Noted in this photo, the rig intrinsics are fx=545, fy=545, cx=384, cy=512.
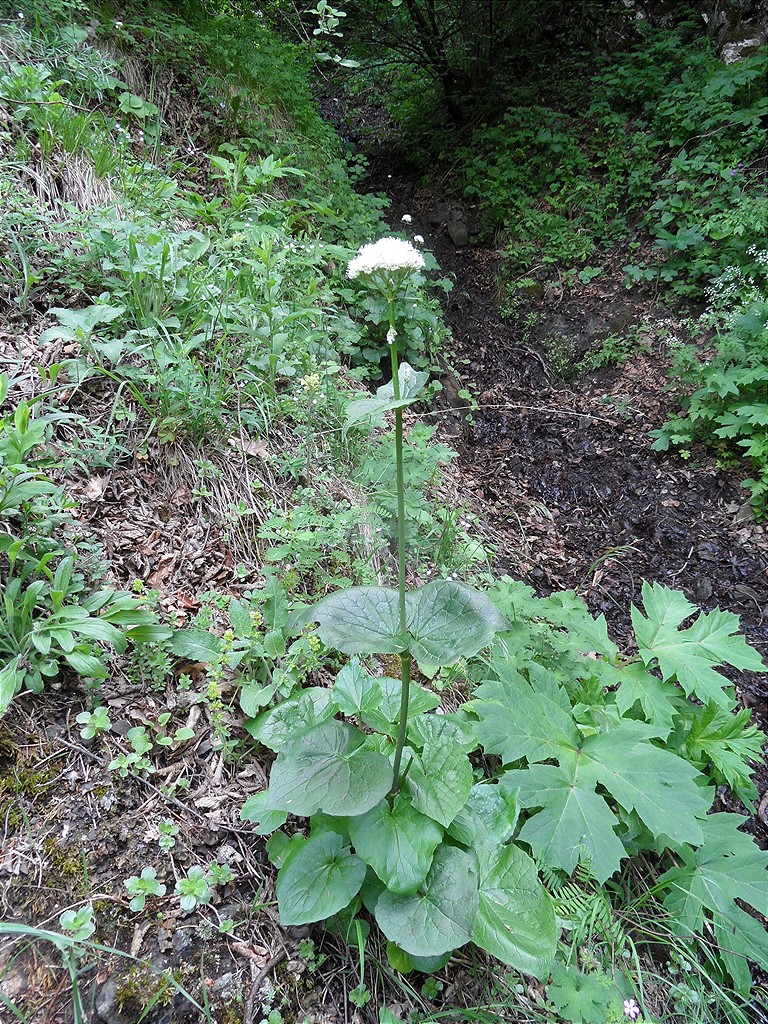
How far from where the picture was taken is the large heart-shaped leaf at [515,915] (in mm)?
A: 1348

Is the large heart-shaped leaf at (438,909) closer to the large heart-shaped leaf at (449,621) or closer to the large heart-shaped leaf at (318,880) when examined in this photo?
the large heart-shaped leaf at (318,880)

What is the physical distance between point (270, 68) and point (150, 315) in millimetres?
3841

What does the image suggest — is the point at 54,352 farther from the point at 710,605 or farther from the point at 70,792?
the point at 710,605

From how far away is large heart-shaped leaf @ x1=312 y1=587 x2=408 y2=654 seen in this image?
49.5 inches

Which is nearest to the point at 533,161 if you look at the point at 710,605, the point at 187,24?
the point at 187,24

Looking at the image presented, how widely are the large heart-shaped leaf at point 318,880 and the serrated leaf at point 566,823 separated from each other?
549 millimetres

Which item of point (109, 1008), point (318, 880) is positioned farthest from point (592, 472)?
point (109, 1008)

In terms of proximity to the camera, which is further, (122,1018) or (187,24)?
(187,24)

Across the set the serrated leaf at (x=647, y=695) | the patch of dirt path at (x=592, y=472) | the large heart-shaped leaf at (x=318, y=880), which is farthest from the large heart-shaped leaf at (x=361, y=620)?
the patch of dirt path at (x=592, y=472)

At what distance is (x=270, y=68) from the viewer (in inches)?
195

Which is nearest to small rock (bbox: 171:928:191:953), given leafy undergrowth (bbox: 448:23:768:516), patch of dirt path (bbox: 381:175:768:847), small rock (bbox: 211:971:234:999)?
small rock (bbox: 211:971:234:999)

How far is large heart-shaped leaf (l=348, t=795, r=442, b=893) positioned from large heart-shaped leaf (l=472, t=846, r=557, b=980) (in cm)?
22

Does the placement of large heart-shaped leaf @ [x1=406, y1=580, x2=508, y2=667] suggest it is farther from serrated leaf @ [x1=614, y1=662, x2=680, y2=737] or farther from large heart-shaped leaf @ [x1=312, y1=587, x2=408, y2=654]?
serrated leaf @ [x1=614, y1=662, x2=680, y2=737]

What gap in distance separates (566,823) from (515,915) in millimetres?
346
